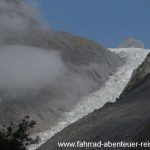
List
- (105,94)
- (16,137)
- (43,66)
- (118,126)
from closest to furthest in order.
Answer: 1. (16,137)
2. (118,126)
3. (105,94)
4. (43,66)

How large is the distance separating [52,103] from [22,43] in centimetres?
1416

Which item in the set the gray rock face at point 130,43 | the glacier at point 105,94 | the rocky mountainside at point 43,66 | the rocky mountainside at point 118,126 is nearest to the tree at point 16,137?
the rocky mountainside at point 118,126

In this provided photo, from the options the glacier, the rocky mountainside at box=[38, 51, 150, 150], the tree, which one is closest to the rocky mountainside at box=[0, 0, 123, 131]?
the glacier

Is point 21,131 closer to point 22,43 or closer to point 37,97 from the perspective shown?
point 37,97

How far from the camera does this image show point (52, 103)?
5800 centimetres

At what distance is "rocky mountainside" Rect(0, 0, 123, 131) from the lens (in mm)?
56938

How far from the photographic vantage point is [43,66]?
68.9 metres

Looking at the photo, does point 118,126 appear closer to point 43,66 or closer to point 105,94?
point 105,94

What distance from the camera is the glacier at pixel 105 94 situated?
50028 mm

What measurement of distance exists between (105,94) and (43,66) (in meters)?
13.5

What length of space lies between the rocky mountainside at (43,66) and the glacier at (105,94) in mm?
1341

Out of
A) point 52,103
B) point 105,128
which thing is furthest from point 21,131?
point 52,103

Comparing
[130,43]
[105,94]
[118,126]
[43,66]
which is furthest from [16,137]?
[130,43]

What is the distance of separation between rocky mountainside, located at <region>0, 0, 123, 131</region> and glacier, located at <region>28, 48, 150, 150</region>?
1.34m
